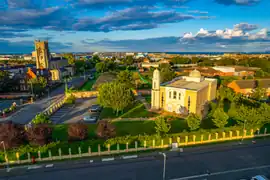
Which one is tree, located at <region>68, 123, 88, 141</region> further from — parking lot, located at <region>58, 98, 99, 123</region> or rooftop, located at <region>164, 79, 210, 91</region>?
rooftop, located at <region>164, 79, 210, 91</region>

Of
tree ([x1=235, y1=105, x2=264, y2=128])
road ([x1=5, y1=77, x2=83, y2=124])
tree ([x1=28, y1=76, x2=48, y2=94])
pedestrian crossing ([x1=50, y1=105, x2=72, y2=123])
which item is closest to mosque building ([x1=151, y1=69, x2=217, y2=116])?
tree ([x1=235, y1=105, x2=264, y2=128])

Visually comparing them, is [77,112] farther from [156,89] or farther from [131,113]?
[156,89]

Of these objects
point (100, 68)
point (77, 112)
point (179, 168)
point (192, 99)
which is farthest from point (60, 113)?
point (100, 68)

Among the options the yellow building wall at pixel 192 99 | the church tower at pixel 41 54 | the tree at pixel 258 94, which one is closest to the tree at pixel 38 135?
the yellow building wall at pixel 192 99

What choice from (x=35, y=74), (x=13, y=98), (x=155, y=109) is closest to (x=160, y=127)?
(x=155, y=109)

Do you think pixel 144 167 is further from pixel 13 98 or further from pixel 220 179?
pixel 13 98

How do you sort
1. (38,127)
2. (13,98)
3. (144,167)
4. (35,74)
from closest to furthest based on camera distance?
(144,167) → (38,127) → (13,98) → (35,74)
